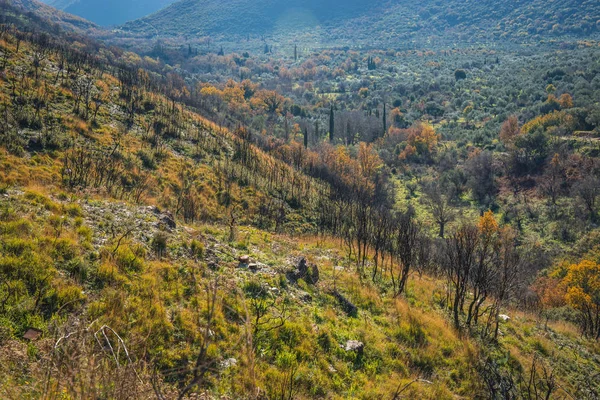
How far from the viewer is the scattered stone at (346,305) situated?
994 centimetres

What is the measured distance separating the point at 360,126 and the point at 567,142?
4735cm

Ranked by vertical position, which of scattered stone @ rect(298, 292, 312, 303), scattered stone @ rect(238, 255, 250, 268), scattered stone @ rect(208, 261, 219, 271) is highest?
scattered stone @ rect(208, 261, 219, 271)

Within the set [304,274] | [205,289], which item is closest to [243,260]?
[304,274]

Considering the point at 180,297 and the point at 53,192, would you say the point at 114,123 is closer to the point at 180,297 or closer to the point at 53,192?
the point at 53,192

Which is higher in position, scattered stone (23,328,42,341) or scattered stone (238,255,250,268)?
scattered stone (23,328,42,341)

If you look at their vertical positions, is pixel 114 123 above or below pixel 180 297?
above

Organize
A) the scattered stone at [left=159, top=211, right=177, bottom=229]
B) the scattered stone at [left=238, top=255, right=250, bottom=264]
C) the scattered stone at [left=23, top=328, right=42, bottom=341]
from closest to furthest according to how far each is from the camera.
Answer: the scattered stone at [left=23, top=328, right=42, bottom=341]
the scattered stone at [left=238, top=255, right=250, bottom=264]
the scattered stone at [left=159, top=211, right=177, bottom=229]

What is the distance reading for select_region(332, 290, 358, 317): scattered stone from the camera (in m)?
9.94

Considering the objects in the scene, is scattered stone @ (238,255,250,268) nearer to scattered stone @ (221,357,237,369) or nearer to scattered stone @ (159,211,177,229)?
scattered stone @ (159,211,177,229)

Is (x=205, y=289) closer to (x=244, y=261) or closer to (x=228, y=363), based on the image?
(x=228, y=363)

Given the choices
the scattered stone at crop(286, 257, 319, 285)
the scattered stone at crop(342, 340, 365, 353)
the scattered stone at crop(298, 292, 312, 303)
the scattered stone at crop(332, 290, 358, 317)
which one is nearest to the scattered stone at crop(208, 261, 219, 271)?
the scattered stone at crop(286, 257, 319, 285)

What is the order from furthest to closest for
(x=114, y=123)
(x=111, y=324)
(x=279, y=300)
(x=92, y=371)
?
(x=114, y=123)
(x=279, y=300)
(x=111, y=324)
(x=92, y=371)

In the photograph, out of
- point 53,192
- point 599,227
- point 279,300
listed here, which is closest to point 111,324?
point 279,300

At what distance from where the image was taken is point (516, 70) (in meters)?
113
